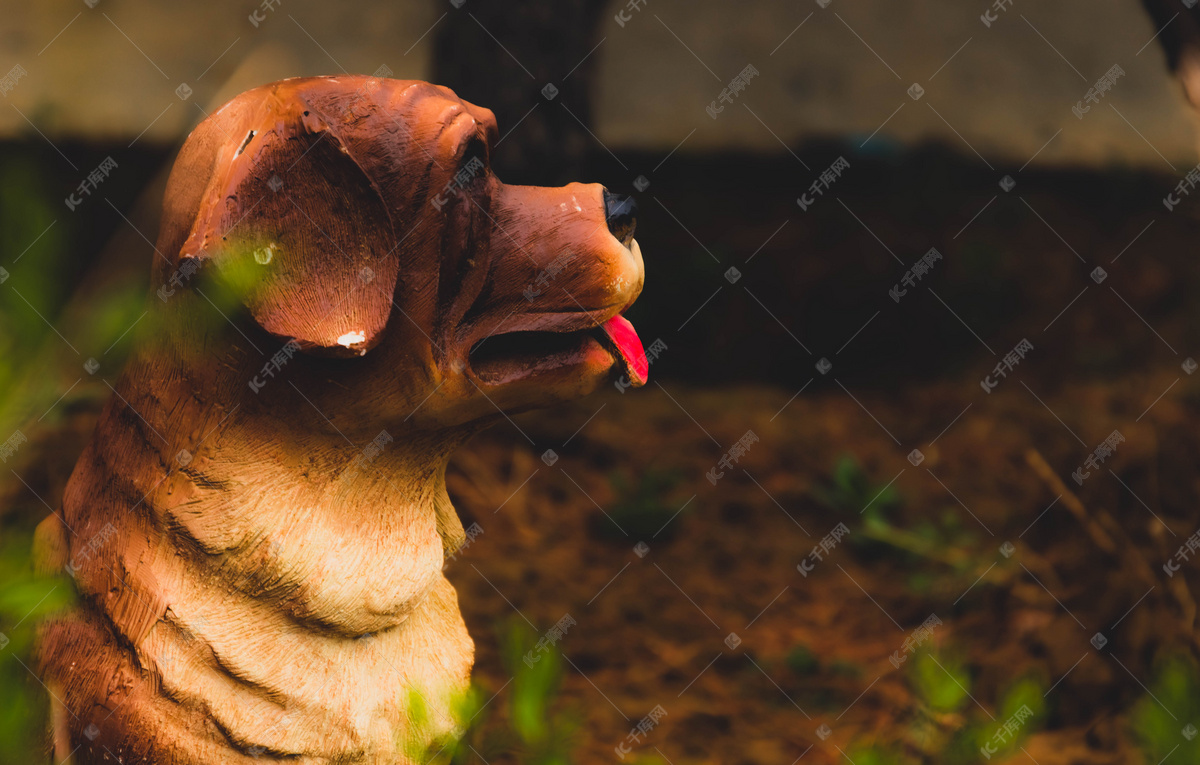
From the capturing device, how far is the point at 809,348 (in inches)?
200

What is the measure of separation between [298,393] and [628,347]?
522 millimetres

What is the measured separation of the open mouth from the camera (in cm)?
164

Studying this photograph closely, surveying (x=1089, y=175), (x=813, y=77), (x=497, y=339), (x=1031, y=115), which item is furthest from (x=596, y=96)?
(x=497, y=339)

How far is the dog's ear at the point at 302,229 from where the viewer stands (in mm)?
1425

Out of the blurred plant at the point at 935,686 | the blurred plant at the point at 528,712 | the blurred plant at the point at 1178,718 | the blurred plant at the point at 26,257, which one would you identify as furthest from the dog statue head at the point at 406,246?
the blurred plant at the point at 1178,718

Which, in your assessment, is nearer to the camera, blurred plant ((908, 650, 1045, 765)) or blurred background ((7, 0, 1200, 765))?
blurred plant ((908, 650, 1045, 765))

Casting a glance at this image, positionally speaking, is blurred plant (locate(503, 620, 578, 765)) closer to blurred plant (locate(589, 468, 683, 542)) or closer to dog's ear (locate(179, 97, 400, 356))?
dog's ear (locate(179, 97, 400, 356))

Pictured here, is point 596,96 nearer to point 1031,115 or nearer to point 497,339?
point 1031,115

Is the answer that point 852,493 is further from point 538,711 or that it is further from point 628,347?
point 538,711

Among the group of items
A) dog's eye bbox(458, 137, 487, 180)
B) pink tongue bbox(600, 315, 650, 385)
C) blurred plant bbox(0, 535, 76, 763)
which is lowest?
blurred plant bbox(0, 535, 76, 763)

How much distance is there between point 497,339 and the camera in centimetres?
167

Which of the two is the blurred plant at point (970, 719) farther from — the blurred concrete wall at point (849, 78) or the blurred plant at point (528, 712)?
the blurred concrete wall at point (849, 78)

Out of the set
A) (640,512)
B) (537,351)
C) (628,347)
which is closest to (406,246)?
(537,351)

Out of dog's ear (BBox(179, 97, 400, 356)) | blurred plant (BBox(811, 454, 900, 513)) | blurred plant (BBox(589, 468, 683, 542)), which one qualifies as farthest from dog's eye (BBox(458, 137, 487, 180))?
blurred plant (BBox(589, 468, 683, 542))
